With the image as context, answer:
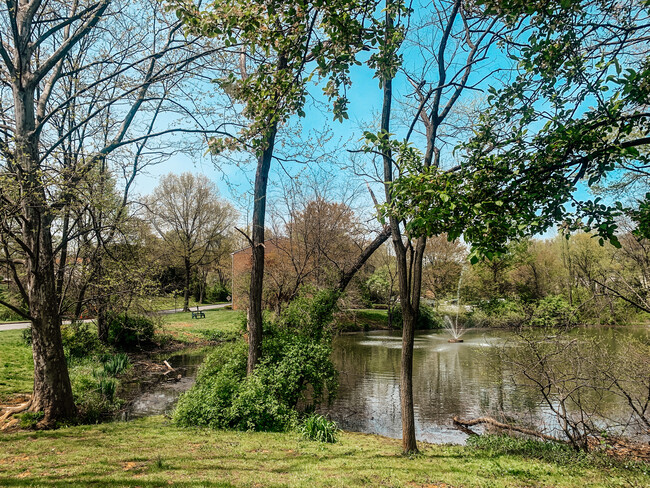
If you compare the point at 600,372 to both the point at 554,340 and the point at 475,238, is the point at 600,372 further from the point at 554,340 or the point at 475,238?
the point at 475,238

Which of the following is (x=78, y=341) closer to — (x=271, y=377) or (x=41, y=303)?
(x=41, y=303)

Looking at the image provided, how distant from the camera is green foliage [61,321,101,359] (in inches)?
611

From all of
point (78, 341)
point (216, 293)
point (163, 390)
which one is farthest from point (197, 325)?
point (216, 293)

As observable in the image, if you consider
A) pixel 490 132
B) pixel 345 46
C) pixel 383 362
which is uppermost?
pixel 345 46

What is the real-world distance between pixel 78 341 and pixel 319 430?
13032mm

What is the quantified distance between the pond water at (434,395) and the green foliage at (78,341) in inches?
436

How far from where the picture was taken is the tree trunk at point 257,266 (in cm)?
1013

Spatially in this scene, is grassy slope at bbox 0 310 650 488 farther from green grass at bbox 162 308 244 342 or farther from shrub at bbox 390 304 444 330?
shrub at bbox 390 304 444 330

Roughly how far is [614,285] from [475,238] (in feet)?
21.2

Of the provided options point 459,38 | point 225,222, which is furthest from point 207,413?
point 225,222

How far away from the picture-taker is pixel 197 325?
28438mm

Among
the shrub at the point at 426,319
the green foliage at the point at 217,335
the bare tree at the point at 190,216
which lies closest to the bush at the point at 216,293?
the bare tree at the point at 190,216

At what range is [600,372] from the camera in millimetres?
7957

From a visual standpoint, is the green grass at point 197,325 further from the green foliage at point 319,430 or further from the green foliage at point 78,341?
the green foliage at point 319,430
